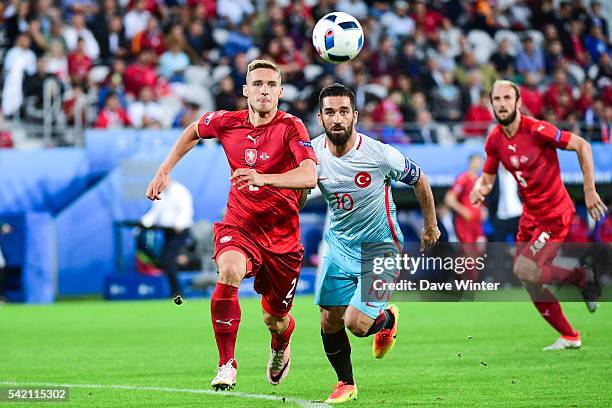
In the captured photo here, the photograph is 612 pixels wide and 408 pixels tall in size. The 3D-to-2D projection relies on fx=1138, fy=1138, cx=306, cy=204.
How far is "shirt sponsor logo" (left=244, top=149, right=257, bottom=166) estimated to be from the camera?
26.1 feet

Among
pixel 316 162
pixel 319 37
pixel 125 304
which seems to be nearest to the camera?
pixel 316 162

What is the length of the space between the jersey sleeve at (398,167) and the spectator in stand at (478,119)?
1307 centimetres

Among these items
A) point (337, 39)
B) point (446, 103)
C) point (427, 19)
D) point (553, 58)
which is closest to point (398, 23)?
point (427, 19)

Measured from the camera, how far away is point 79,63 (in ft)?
66.7

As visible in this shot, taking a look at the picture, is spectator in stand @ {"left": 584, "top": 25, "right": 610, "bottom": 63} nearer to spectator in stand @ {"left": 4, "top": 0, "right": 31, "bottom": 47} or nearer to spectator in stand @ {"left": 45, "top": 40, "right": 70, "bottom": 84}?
spectator in stand @ {"left": 45, "top": 40, "right": 70, "bottom": 84}

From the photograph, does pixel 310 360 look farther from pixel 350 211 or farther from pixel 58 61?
pixel 58 61

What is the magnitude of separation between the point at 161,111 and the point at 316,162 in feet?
42.7

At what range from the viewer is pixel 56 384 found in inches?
344

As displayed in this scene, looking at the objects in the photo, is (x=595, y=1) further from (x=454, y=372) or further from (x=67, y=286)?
(x=454, y=372)

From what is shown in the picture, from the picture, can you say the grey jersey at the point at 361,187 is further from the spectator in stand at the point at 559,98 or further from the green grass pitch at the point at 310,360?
the spectator in stand at the point at 559,98

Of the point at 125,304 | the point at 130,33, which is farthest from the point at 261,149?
the point at 130,33

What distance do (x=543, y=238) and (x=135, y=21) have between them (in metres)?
12.9

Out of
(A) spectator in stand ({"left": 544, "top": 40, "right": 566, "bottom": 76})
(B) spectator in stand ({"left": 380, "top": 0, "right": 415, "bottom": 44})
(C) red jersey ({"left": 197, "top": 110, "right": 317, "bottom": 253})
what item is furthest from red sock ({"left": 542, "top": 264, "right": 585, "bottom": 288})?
(A) spectator in stand ({"left": 544, "top": 40, "right": 566, "bottom": 76})

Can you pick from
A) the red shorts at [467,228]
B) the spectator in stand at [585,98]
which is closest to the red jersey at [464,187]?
the red shorts at [467,228]
